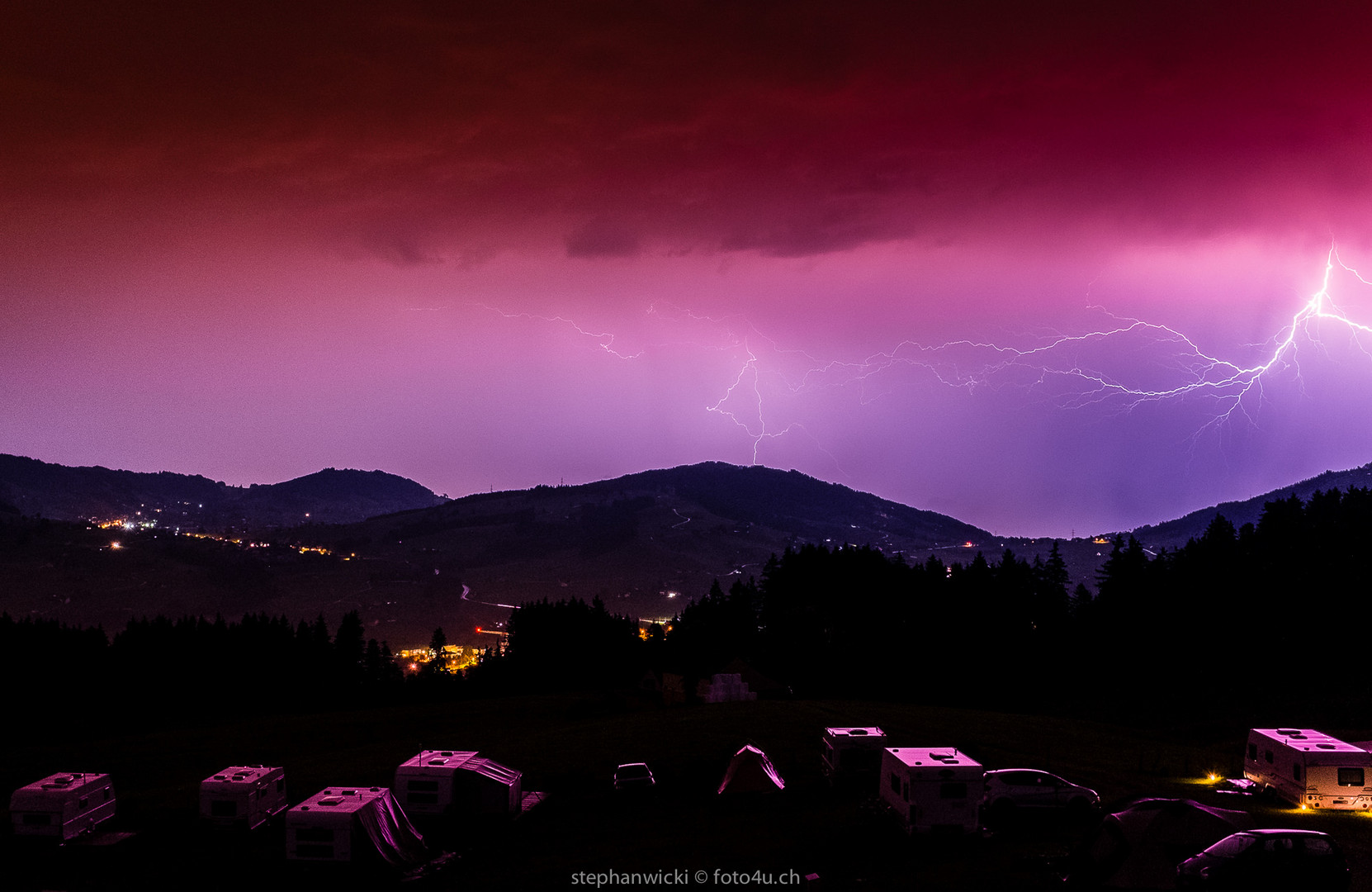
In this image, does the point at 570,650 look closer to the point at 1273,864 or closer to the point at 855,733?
the point at 855,733

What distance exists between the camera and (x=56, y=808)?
81.3 feet

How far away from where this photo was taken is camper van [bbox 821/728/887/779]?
29719 millimetres

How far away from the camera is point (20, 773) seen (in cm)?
4222

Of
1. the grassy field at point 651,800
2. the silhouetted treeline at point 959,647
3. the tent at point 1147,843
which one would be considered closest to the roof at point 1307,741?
the grassy field at point 651,800

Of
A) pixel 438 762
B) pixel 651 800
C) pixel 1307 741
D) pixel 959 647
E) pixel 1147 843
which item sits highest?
pixel 1307 741

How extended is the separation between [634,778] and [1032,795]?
44.4ft

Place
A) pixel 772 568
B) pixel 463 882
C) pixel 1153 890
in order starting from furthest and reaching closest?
pixel 772 568 → pixel 463 882 → pixel 1153 890

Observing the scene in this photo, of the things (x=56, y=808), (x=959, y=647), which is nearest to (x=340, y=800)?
(x=56, y=808)

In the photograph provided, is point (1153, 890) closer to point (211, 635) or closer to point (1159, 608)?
point (1159, 608)

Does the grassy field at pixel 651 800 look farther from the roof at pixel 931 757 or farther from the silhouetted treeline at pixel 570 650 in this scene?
the silhouetted treeline at pixel 570 650

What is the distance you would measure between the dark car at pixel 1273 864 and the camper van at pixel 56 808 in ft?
96.5

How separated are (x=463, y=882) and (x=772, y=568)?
74.9 m

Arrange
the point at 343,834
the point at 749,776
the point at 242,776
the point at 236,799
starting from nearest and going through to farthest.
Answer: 1. the point at 343,834
2. the point at 236,799
3. the point at 242,776
4. the point at 749,776

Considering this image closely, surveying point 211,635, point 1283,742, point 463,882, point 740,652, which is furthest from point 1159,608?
point 211,635
